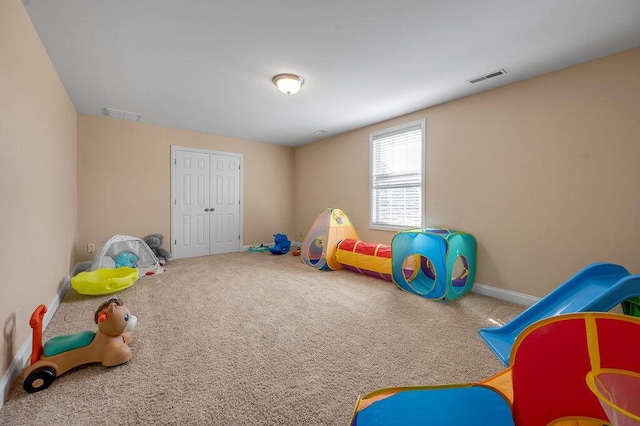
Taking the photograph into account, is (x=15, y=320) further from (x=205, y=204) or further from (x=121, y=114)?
(x=205, y=204)

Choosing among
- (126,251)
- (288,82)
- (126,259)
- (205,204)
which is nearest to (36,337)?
(126,259)

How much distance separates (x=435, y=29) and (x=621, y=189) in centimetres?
220

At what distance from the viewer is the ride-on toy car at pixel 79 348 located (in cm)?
150

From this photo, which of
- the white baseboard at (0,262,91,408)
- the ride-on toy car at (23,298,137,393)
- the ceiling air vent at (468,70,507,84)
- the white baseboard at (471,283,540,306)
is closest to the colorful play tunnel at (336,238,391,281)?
the white baseboard at (471,283,540,306)

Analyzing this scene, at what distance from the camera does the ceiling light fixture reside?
2.80 m

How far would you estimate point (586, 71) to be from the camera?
2.46m

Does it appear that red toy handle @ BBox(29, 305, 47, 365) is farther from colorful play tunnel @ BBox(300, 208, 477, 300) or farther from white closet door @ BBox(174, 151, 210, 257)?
white closet door @ BBox(174, 151, 210, 257)

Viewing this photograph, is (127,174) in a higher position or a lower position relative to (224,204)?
higher

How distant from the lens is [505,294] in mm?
2941

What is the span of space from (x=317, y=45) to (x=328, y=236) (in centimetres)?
271

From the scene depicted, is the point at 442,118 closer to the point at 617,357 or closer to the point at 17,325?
the point at 617,357

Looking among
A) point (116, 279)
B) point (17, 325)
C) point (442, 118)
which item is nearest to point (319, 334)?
point (17, 325)

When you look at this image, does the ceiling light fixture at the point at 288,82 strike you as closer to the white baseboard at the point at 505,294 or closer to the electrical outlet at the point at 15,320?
the electrical outlet at the point at 15,320

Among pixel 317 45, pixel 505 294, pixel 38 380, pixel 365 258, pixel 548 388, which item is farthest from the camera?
pixel 365 258
